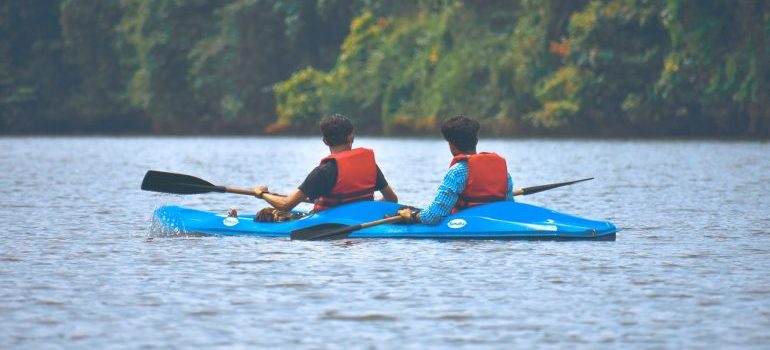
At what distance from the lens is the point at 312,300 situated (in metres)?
11.4

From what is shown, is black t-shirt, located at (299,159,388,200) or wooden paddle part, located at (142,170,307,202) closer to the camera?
black t-shirt, located at (299,159,388,200)

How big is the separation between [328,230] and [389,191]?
0.87 meters

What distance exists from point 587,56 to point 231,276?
44272mm

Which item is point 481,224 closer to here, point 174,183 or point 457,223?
point 457,223

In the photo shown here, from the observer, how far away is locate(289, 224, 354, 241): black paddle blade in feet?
50.6

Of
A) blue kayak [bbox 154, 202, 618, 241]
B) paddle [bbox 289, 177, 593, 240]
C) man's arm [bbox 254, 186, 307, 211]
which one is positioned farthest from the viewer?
man's arm [bbox 254, 186, 307, 211]

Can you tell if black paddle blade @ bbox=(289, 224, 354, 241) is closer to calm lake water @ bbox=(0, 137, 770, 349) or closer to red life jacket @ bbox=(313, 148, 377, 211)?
calm lake water @ bbox=(0, 137, 770, 349)

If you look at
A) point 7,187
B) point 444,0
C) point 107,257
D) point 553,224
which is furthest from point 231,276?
point 444,0

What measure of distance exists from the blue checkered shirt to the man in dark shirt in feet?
2.25

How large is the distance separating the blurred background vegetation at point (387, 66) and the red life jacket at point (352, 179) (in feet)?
116

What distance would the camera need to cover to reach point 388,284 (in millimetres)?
12367

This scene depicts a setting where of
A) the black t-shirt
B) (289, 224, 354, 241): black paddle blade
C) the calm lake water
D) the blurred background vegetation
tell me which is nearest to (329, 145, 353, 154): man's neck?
the black t-shirt

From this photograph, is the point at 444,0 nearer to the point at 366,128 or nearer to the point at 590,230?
the point at 366,128

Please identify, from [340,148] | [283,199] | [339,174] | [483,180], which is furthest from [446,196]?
[283,199]
